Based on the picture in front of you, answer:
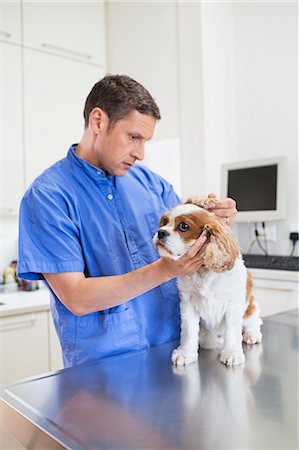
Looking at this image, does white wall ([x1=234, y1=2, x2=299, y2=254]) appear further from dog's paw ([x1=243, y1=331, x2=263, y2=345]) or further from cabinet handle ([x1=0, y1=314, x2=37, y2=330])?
dog's paw ([x1=243, y1=331, x2=263, y2=345])

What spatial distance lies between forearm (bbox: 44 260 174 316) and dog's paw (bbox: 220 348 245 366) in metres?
0.25

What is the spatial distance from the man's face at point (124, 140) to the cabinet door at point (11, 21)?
7.28ft

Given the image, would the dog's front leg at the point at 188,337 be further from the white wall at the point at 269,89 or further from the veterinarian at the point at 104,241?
the white wall at the point at 269,89

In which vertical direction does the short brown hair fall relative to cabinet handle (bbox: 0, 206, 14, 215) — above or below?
above

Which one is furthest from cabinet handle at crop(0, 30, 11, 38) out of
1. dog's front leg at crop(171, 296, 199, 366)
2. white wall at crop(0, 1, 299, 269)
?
dog's front leg at crop(171, 296, 199, 366)

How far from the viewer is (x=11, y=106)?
2979 millimetres

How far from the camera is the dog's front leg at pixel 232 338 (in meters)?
1.06

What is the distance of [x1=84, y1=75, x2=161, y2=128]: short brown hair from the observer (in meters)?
1.12

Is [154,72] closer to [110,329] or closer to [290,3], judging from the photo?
[290,3]

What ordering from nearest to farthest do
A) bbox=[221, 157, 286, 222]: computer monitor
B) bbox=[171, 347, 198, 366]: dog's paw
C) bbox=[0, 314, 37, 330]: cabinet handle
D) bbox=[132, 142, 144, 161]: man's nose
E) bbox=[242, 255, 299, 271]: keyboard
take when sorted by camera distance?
A: bbox=[171, 347, 198, 366]: dog's paw → bbox=[132, 142, 144, 161]: man's nose → bbox=[0, 314, 37, 330]: cabinet handle → bbox=[242, 255, 299, 271]: keyboard → bbox=[221, 157, 286, 222]: computer monitor

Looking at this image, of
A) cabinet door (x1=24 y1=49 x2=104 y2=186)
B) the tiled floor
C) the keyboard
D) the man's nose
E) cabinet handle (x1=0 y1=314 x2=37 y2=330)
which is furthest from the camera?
cabinet door (x1=24 y1=49 x2=104 y2=186)

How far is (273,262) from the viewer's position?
2574 millimetres

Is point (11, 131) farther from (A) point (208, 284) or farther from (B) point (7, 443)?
(B) point (7, 443)

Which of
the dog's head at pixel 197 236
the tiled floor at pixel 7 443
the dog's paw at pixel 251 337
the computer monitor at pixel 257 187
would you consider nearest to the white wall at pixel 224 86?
the computer monitor at pixel 257 187
